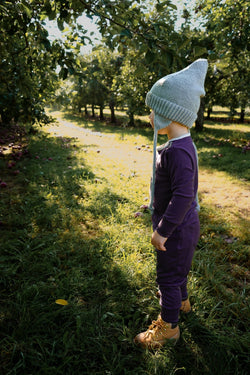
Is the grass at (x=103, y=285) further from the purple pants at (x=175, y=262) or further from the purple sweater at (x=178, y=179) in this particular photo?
the purple sweater at (x=178, y=179)

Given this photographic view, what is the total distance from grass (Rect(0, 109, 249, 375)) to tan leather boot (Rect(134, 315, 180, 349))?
55mm

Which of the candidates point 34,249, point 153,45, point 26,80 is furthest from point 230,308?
point 26,80

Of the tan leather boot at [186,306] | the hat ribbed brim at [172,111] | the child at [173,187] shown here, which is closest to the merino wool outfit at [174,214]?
the child at [173,187]

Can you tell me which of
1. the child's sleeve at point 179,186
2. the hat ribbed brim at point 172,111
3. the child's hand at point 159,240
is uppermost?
the hat ribbed brim at point 172,111

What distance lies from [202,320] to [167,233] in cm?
103

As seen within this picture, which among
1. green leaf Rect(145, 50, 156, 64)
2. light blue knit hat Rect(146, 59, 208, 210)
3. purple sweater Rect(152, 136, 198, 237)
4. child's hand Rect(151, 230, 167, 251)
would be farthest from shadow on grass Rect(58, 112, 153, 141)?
child's hand Rect(151, 230, 167, 251)

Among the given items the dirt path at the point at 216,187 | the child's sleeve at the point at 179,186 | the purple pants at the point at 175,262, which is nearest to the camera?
the child's sleeve at the point at 179,186

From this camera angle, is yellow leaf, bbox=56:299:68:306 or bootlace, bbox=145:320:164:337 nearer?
bootlace, bbox=145:320:164:337

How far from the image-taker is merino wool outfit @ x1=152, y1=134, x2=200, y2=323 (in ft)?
4.51

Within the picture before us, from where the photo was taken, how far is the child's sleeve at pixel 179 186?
137 cm

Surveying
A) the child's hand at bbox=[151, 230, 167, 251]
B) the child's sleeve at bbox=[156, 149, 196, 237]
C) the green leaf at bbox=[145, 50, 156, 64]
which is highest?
the green leaf at bbox=[145, 50, 156, 64]

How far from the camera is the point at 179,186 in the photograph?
1.37 m

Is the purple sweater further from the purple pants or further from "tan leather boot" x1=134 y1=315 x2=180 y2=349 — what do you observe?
"tan leather boot" x1=134 y1=315 x2=180 y2=349

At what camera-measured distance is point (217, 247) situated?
277 cm
